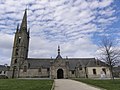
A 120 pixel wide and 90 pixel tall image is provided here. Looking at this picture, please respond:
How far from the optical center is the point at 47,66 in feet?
182

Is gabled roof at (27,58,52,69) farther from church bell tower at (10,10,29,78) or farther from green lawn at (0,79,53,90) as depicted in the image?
green lawn at (0,79,53,90)

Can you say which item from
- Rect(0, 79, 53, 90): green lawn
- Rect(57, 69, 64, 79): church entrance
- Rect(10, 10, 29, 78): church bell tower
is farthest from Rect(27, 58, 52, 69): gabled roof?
Rect(0, 79, 53, 90): green lawn

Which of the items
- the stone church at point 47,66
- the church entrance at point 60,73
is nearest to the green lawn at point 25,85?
the stone church at point 47,66

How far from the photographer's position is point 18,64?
55.1 meters

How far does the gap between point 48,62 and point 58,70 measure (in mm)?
7102

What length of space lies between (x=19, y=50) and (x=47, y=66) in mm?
13055

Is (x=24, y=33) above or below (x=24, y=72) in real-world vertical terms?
above

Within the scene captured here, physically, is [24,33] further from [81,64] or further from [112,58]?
[112,58]

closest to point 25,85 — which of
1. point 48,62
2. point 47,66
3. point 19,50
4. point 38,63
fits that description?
point 47,66

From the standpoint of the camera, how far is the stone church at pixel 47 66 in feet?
166

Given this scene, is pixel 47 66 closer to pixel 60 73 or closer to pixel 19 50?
pixel 60 73

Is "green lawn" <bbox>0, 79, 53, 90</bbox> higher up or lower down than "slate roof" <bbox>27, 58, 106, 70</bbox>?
lower down

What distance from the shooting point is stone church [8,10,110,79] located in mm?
50531

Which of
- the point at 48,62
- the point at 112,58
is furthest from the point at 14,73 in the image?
the point at 112,58
